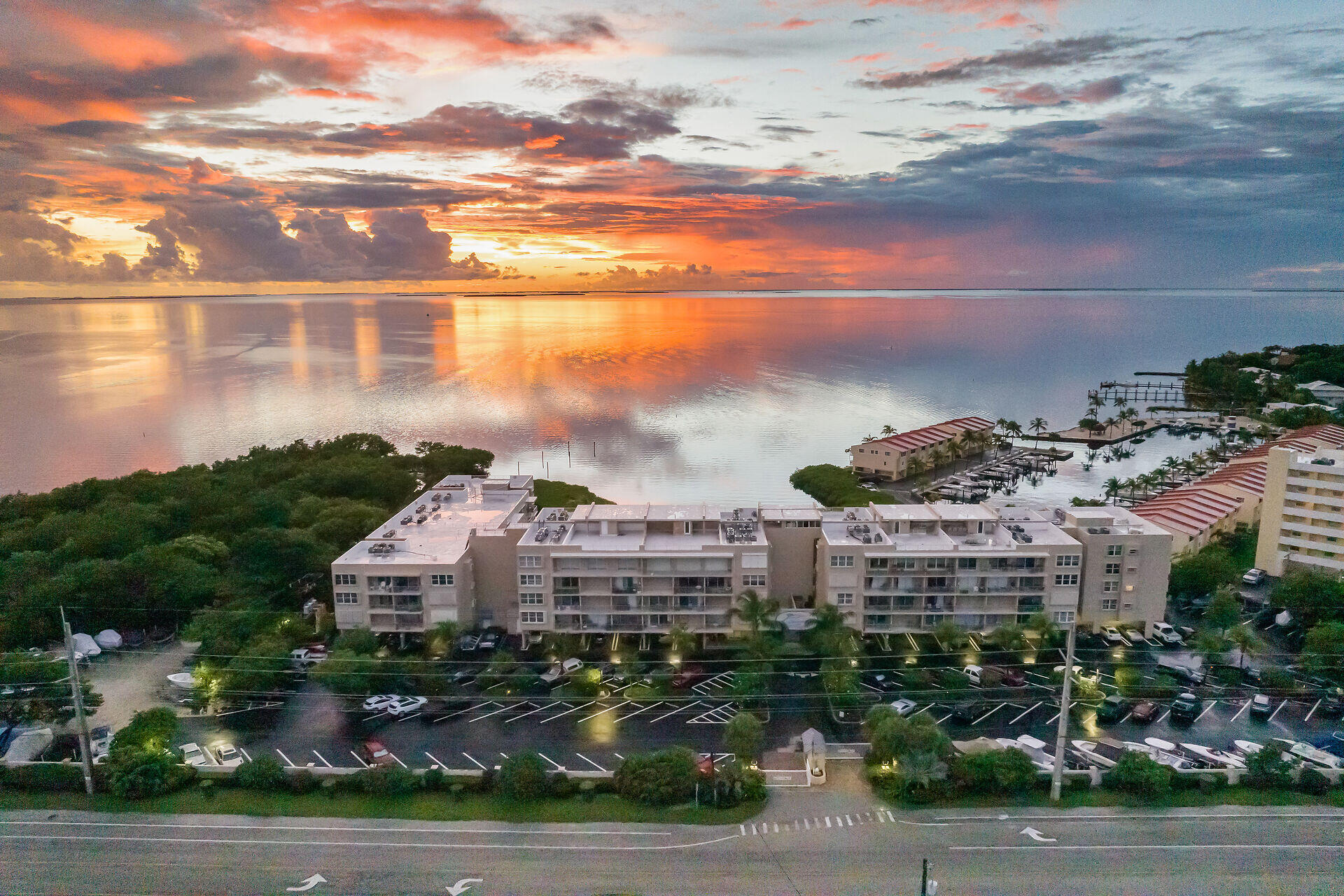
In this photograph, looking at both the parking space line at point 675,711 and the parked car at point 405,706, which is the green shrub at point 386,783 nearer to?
the parked car at point 405,706

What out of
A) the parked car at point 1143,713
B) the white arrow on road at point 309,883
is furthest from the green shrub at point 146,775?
the parked car at point 1143,713

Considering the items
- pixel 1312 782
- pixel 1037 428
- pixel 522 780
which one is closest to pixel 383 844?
pixel 522 780

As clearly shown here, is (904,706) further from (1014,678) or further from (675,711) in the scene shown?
(675,711)

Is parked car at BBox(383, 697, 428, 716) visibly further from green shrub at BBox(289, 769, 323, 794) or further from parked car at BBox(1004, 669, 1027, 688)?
→ parked car at BBox(1004, 669, 1027, 688)

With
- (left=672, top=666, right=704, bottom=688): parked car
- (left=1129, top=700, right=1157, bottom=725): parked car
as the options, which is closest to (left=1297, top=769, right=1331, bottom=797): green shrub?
(left=1129, top=700, right=1157, bottom=725): parked car

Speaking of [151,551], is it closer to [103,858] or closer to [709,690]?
[103,858]

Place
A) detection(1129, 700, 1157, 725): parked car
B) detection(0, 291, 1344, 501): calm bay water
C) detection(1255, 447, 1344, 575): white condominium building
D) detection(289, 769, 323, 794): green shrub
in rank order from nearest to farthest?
detection(289, 769, 323, 794): green shrub, detection(1129, 700, 1157, 725): parked car, detection(1255, 447, 1344, 575): white condominium building, detection(0, 291, 1344, 501): calm bay water
